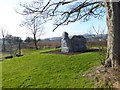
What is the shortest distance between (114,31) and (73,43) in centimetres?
881

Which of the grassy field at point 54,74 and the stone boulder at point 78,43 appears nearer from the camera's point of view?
the grassy field at point 54,74

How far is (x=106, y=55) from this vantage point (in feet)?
37.7

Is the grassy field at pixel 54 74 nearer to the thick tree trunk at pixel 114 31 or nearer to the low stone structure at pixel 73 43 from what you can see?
the thick tree trunk at pixel 114 31

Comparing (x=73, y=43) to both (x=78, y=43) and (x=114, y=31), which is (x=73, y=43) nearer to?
(x=78, y=43)

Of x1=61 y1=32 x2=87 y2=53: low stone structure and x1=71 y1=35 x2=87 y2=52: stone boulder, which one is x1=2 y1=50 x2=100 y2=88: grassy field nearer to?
x1=61 y1=32 x2=87 y2=53: low stone structure

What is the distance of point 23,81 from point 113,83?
14.5 ft

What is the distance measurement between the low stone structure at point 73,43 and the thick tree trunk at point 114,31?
8.27m

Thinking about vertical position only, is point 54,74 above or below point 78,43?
below

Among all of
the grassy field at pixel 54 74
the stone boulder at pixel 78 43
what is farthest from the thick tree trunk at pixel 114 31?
the stone boulder at pixel 78 43

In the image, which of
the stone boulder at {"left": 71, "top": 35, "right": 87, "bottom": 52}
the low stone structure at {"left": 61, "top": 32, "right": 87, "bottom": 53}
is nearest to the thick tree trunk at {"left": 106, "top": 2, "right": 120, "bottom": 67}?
the low stone structure at {"left": 61, "top": 32, "right": 87, "bottom": 53}

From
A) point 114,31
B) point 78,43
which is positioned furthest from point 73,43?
point 114,31

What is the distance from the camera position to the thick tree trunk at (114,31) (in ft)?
35.3

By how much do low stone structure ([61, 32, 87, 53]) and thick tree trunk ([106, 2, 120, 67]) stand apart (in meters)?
Answer: 8.27

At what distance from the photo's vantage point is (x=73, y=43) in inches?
771
